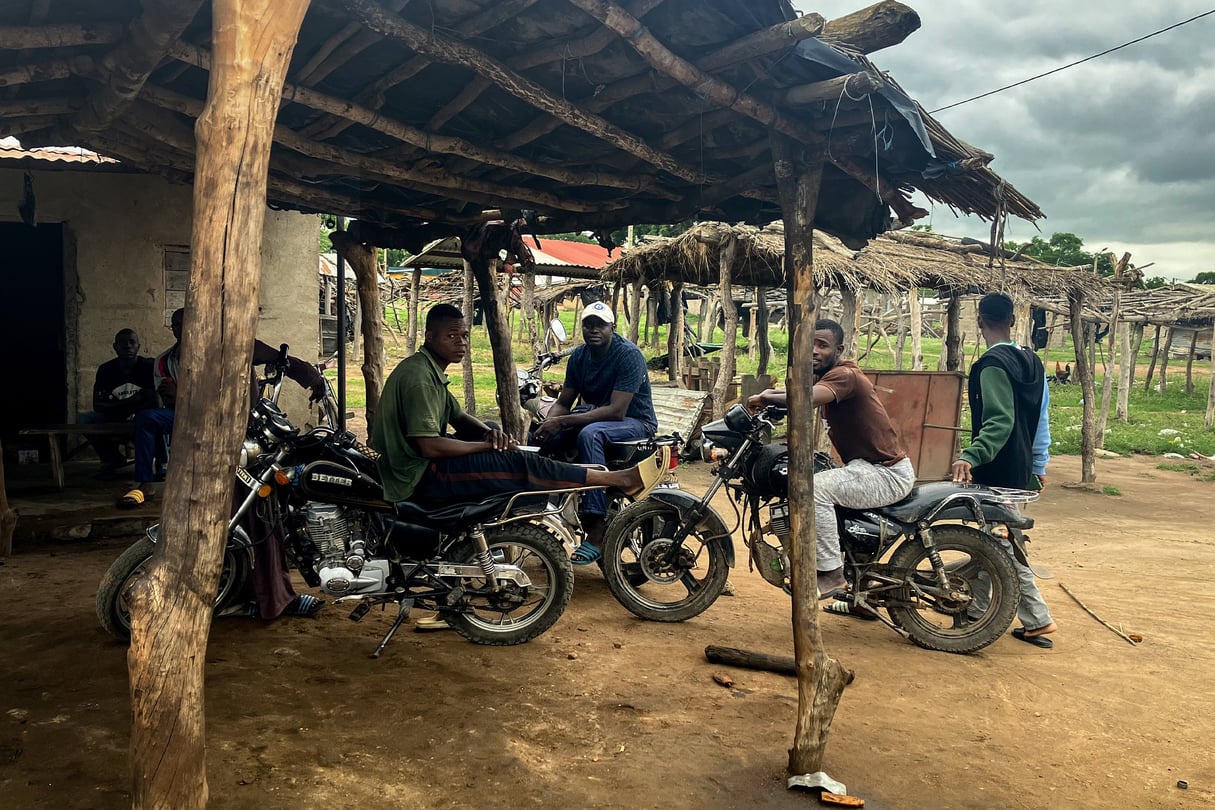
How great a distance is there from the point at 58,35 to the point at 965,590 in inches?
208

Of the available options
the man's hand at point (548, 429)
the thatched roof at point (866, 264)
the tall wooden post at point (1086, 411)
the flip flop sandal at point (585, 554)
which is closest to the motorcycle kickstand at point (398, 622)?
the flip flop sandal at point (585, 554)

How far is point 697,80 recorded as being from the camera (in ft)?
12.7

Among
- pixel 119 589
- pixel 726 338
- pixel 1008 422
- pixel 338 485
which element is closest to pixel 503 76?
pixel 338 485

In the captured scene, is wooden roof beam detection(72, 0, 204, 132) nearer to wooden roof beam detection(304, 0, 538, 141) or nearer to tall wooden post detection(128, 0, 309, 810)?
wooden roof beam detection(304, 0, 538, 141)

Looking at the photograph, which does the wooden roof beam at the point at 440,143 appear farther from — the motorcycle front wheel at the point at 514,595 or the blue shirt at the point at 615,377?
the motorcycle front wheel at the point at 514,595

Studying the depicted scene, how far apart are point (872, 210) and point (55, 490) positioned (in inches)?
269

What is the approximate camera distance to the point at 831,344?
17.2ft

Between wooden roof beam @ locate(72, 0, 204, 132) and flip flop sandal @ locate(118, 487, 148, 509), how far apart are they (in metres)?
3.11

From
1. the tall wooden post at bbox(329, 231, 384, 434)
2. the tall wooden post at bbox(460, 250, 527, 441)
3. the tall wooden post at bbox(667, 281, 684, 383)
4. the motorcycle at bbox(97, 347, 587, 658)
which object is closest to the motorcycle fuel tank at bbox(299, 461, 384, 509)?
the motorcycle at bbox(97, 347, 587, 658)

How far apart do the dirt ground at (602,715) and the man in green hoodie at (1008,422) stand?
311 millimetres

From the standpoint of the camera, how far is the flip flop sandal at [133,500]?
6734 millimetres

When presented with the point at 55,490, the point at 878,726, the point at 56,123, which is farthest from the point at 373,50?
the point at 55,490

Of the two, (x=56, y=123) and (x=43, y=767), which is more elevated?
(x=56, y=123)

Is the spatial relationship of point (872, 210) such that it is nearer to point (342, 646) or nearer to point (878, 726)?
point (878, 726)
